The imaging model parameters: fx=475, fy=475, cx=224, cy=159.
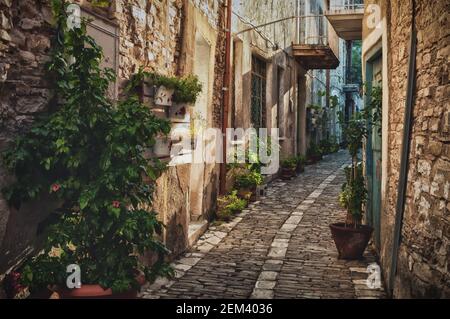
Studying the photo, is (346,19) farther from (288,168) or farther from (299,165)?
(299,165)

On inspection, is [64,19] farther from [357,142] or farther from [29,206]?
[357,142]

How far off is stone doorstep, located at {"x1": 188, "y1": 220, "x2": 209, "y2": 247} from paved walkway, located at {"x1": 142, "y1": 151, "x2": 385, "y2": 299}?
0.09 metres

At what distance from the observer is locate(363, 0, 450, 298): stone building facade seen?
321cm

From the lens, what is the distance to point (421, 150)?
374 cm

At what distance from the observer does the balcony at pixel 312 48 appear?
48.9 ft

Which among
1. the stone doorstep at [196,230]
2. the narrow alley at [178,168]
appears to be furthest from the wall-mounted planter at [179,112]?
the stone doorstep at [196,230]

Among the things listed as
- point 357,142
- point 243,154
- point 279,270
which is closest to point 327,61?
point 243,154

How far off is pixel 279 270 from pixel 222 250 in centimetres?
113

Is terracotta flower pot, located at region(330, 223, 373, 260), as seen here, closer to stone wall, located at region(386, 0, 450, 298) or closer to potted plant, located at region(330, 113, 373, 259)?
potted plant, located at region(330, 113, 373, 259)

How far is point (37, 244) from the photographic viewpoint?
3.55 m

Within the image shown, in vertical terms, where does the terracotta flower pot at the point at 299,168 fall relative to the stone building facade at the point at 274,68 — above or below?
below

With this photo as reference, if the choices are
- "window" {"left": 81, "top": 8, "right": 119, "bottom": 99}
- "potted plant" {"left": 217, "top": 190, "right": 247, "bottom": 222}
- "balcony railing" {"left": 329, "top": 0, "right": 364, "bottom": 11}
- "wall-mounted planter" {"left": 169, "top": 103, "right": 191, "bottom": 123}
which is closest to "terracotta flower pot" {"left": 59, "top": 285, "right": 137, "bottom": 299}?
"window" {"left": 81, "top": 8, "right": 119, "bottom": 99}

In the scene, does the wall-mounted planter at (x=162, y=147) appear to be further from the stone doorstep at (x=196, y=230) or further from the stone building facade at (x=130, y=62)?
the stone doorstep at (x=196, y=230)

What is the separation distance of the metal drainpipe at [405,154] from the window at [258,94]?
296 inches
